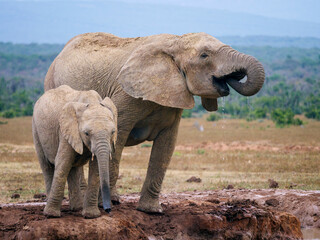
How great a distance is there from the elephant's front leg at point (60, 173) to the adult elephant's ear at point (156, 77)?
50.7 inches

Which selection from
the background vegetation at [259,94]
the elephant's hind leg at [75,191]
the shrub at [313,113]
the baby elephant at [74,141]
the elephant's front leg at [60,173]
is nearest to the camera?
the baby elephant at [74,141]

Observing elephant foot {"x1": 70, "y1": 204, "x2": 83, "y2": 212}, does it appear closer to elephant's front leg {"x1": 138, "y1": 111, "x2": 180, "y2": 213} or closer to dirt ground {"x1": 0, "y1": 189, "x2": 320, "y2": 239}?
dirt ground {"x1": 0, "y1": 189, "x2": 320, "y2": 239}

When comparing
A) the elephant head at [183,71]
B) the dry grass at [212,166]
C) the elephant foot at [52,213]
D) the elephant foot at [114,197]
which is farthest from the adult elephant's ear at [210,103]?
the dry grass at [212,166]

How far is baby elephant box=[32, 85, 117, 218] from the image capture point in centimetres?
660

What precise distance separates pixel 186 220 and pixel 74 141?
224 centimetres

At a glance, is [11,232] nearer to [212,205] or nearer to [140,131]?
[140,131]

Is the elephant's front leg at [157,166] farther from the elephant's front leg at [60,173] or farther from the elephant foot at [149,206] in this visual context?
the elephant's front leg at [60,173]

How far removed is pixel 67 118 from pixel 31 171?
311 inches

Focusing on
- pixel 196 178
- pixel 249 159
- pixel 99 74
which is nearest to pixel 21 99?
pixel 249 159

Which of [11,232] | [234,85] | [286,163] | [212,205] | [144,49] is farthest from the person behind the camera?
[286,163]

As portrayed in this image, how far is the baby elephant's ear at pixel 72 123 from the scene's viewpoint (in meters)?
6.77

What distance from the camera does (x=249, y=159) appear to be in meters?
17.7

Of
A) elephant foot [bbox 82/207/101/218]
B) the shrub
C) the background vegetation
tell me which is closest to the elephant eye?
the background vegetation

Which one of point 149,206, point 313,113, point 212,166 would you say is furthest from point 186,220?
point 313,113
